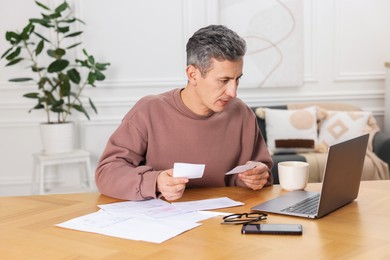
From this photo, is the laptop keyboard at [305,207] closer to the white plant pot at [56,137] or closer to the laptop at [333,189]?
the laptop at [333,189]

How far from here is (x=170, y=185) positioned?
2043mm

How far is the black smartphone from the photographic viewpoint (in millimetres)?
1712

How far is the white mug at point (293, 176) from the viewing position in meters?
2.21

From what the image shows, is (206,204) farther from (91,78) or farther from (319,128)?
(319,128)

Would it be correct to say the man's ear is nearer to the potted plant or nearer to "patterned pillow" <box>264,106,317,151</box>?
the potted plant

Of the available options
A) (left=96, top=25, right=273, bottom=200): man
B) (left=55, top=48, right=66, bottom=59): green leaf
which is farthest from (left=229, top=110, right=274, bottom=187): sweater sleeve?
(left=55, top=48, right=66, bottom=59): green leaf

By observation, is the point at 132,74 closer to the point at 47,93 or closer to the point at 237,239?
the point at 47,93

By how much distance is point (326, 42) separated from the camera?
5160mm

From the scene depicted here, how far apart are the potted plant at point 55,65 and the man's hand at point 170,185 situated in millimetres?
2655

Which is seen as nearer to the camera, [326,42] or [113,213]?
[113,213]

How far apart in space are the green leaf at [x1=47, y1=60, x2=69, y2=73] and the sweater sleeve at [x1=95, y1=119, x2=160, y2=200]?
229 cm

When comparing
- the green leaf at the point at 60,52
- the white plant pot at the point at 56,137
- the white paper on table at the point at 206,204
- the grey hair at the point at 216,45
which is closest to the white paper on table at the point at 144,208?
the white paper on table at the point at 206,204

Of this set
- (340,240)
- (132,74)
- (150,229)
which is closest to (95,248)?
(150,229)

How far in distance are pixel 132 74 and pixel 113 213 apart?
3130 millimetres
